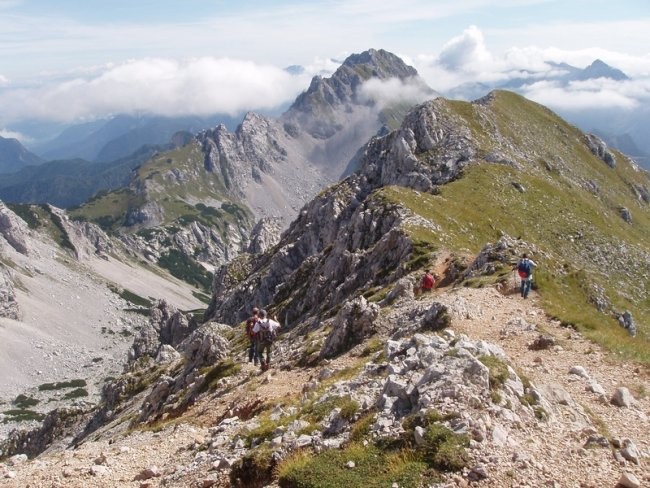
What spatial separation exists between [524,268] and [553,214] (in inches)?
2257

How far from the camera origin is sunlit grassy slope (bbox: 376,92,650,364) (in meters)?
47.2

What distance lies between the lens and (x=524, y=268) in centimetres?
3678

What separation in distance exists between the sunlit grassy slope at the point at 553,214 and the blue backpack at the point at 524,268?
2083mm

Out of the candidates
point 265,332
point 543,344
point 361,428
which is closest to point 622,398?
point 543,344

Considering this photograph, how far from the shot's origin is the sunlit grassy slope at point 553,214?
47.2 m

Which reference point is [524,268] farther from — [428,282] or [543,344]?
[543,344]

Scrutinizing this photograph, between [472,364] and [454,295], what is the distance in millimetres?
19506

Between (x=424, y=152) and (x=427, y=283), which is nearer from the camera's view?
(x=427, y=283)

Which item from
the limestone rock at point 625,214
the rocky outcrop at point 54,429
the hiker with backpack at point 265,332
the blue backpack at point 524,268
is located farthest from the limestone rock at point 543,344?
the limestone rock at point 625,214

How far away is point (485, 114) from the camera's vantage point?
5123 inches

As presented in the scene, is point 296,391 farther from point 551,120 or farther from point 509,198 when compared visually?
point 551,120

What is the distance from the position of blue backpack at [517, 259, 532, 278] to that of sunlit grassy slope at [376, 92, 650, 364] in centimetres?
208

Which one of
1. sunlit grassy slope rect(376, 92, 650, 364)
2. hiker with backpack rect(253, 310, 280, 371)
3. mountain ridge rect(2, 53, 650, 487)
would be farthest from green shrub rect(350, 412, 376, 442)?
hiker with backpack rect(253, 310, 280, 371)

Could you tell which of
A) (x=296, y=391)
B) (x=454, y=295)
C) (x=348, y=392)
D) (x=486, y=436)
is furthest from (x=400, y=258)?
(x=486, y=436)
